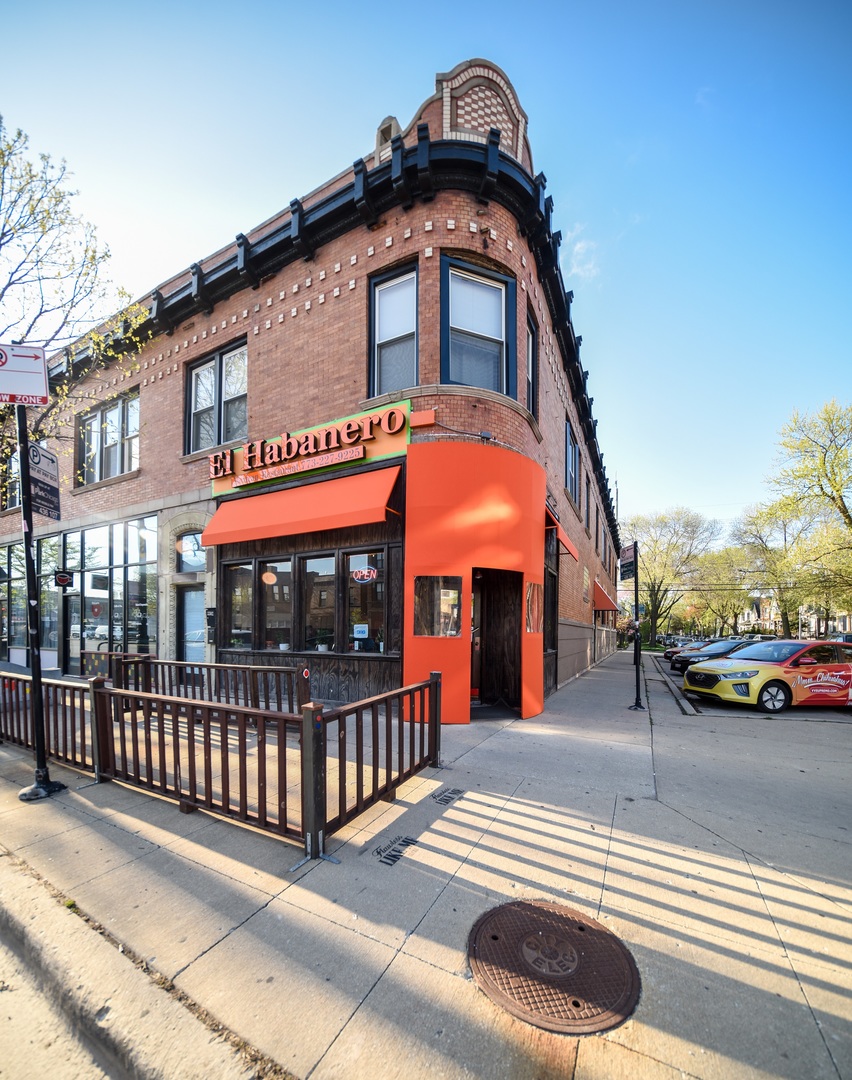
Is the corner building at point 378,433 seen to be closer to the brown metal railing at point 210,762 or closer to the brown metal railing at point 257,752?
the brown metal railing at point 257,752

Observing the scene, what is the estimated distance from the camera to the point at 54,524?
50.3 ft

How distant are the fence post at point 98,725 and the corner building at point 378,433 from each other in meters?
4.23

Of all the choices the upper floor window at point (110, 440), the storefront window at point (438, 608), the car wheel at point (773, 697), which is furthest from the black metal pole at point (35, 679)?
the car wheel at point (773, 697)

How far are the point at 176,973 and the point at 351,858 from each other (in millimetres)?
1333

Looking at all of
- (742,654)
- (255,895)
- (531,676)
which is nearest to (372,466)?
(531,676)

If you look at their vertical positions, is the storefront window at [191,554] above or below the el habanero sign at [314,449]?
below

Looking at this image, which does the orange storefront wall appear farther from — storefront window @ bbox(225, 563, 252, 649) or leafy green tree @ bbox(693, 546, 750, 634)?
leafy green tree @ bbox(693, 546, 750, 634)

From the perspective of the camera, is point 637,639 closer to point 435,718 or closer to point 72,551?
point 435,718

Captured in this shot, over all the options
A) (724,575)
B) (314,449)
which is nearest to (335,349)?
(314,449)

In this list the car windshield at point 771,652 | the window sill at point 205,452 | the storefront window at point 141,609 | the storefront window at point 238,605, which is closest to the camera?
the storefront window at point 238,605

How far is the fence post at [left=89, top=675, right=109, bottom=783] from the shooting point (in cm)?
477

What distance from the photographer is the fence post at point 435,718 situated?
203 inches

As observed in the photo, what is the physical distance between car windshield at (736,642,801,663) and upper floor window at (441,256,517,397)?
8620 mm

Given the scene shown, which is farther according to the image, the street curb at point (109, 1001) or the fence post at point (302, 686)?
the fence post at point (302, 686)
